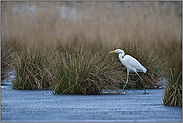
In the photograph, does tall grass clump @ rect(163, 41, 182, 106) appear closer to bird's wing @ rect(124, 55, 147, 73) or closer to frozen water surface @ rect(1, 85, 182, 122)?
frozen water surface @ rect(1, 85, 182, 122)

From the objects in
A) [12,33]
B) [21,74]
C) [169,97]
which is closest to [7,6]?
[12,33]

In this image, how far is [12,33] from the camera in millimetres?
11750

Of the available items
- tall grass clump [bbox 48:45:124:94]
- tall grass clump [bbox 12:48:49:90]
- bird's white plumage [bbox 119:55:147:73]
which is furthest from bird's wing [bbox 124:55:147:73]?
tall grass clump [bbox 12:48:49:90]

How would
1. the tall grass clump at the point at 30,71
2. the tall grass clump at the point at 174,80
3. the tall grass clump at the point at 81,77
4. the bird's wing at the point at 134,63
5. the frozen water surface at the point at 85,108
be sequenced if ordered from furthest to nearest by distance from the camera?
the tall grass clump at the point at 30,71 → the bird's wing at the point at 134,63 → the tall grass clump at the point at 81,77 → the tall grass clump at the point at 174,80 → the frozen water surface at the point at 85,108

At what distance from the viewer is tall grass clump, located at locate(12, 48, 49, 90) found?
6.24m

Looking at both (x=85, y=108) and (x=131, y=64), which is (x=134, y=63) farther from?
(x=85, y=108)

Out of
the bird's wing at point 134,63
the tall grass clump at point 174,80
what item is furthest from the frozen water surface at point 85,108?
the bird's wing at point 134,63

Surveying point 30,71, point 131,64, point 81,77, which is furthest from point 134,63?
point 30,71

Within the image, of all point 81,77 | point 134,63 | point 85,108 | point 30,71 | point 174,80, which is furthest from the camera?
point 30,71

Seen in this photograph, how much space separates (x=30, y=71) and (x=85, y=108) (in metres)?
2.07

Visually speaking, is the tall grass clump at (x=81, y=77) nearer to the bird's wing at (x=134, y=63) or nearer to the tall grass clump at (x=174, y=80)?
the bird's wing at (x=134, y=63)

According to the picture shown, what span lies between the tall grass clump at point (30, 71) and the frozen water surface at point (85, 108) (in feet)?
1.80

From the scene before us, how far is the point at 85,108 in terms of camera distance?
4438 millimetres

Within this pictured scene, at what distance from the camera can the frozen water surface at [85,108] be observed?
12.7 feet
